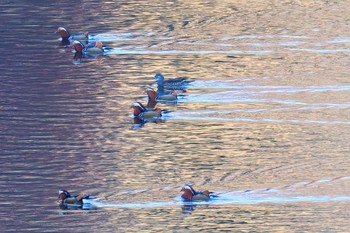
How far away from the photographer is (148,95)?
58.0 ft

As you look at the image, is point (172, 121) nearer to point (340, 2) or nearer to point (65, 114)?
point (65, 114)

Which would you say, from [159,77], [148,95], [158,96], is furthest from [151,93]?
[159,77]

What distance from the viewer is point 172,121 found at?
1652 cm

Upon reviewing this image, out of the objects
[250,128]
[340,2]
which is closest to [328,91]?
[250,128]

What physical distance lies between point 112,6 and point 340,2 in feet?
16.9

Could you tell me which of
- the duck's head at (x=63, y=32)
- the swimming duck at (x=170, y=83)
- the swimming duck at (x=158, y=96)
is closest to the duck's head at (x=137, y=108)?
the swimming duck at (x=158, y=96)

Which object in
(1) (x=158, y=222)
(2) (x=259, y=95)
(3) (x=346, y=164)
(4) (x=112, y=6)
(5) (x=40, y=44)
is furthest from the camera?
(4) (x=112, y=6)

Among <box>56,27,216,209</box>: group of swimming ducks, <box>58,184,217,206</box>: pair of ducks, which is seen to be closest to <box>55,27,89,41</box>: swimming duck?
<box>56,27,216,209</box>: group of swimming ducks

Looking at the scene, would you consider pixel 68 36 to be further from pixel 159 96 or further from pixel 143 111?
pixel 143 111

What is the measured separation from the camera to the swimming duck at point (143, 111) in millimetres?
16672

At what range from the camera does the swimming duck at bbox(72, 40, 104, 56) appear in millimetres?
21109

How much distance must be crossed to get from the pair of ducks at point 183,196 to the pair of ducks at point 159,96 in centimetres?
403

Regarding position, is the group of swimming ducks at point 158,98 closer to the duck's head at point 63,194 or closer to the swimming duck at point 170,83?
the swimming duck at point 170,83

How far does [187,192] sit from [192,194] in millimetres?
59
